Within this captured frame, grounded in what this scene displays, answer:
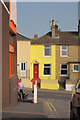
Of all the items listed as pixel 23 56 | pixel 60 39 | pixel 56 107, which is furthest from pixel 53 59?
pixel 56 107

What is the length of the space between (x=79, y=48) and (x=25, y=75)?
8106mm

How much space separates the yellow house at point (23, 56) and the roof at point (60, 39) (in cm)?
115

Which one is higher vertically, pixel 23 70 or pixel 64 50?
pixel 64 50

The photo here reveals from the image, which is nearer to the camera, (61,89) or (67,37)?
(61,89)

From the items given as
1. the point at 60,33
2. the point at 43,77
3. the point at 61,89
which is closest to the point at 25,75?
the point at 43,77

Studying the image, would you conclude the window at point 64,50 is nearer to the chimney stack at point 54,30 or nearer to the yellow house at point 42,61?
the yellow house at point 42,61

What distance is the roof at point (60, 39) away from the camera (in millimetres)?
31281

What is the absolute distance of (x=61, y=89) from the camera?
2984 cm

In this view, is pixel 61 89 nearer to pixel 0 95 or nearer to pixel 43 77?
pixel 43 77

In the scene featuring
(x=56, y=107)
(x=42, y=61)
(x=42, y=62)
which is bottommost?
(x=56, y=107)

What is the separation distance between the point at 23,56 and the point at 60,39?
5.59 m

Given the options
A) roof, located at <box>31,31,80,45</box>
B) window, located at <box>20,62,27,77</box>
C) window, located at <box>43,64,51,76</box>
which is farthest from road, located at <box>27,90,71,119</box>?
roof, located at <box>31,31,80,45</box>

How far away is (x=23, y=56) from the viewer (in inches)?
1222

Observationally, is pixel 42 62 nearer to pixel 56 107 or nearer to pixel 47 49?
pixel 47 49
